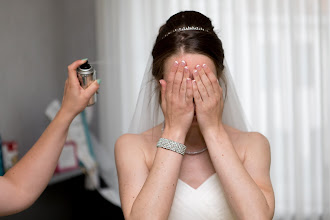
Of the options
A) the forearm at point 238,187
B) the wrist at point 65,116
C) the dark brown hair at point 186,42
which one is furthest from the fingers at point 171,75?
the wrist at point 65,116

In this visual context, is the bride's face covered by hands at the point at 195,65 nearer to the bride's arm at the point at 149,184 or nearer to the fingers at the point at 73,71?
the bride's arm at the point at 149,184

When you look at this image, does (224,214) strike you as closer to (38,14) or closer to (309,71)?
(309,71)

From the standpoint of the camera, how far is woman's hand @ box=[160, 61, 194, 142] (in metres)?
1.29

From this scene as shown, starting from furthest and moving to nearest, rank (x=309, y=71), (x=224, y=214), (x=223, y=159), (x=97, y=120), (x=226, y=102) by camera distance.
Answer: (x=97, y=120), (x=309, y=71), (x=226, y=102), (x=224, y=214), (x=223, y=159)

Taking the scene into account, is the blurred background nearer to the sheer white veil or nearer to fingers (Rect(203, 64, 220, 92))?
the sheer white veil

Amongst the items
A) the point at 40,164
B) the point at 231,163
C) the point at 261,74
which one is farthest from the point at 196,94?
the point at 261,74

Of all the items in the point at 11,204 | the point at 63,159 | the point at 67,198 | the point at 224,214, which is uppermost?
the point at 11,204

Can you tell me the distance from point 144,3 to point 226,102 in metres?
1.85

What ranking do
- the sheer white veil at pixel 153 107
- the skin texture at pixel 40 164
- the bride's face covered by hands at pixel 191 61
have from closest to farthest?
the skin texture at pixel 40 164, the bride's face covered by hands at pixel 191 61, the sheer white veil at pixel 153 107

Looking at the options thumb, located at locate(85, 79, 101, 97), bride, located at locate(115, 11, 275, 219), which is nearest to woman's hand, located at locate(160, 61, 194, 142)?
bride, located at locate(115, 11, 275, 219)

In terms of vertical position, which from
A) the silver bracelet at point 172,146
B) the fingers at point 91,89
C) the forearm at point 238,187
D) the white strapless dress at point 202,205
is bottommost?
the white strapless dress at point 202,205

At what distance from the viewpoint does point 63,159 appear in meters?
2.93

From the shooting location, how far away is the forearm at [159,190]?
46.9 inches

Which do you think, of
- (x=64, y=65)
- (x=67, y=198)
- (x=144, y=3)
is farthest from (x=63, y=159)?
(x=144, y=3)
